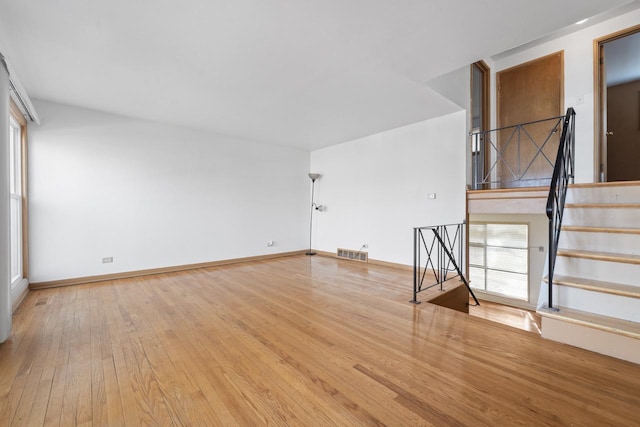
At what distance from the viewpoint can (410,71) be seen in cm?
292

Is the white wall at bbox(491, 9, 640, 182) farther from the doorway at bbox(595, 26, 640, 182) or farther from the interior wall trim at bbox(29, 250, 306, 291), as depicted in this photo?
the interior wall trim at bbox(29, 250, 306, 291)

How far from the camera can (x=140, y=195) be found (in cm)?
444

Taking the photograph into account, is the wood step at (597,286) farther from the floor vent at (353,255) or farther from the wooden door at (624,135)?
the wooden door at (624,135)

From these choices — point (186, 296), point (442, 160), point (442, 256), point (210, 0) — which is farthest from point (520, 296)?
point (210, 0)

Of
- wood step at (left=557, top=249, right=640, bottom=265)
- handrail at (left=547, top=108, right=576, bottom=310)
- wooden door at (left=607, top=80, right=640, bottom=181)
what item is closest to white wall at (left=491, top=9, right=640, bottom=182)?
handrail at (left=547, top=108, right=576, bottom=310)

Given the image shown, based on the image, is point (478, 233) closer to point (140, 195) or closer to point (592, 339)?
point (592, 339)

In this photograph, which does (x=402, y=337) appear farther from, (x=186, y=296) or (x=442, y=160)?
(x=442, y=160)

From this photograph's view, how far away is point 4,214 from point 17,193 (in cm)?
170

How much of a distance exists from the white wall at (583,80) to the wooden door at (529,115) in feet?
0.39

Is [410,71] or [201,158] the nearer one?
[410,71]

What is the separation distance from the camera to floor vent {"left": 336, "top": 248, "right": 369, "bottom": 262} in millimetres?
5485

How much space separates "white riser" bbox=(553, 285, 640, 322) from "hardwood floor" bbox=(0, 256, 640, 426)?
374 mm

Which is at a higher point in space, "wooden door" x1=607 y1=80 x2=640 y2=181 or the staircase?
"wooden door" x1=607 y1=80 x2=640 y2=181

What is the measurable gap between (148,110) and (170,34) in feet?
7.23
